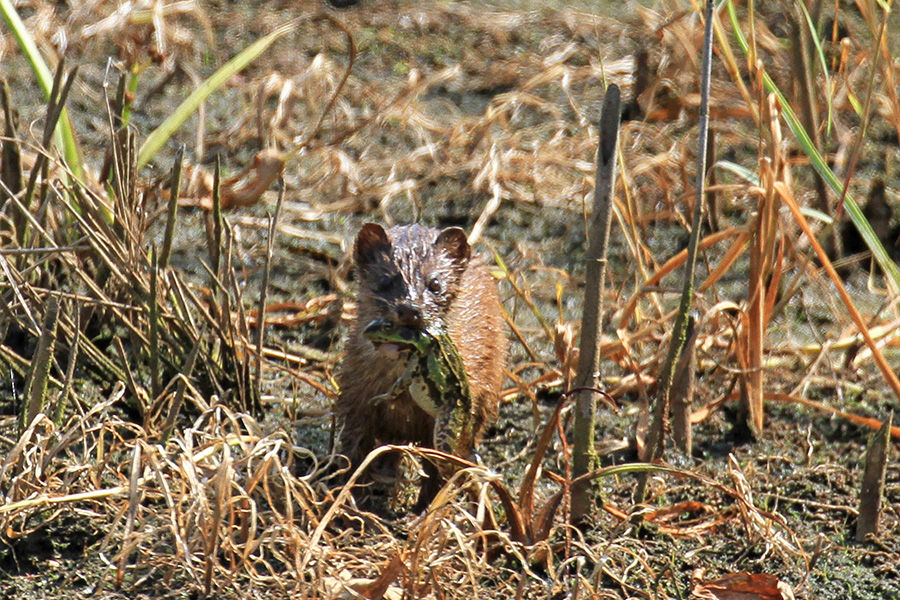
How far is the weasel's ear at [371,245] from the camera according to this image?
12.1 ft

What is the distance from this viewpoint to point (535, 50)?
7.01m

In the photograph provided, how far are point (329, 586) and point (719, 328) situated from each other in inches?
82.7

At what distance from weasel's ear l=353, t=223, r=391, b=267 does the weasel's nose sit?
35 centimetres

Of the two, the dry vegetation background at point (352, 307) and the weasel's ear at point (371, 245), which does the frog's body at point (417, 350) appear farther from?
the dry vegetation background at point (352, 307)

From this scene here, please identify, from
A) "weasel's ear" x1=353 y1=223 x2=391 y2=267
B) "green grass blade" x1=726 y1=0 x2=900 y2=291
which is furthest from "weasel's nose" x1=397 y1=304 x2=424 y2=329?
"green grass blade" x1=726 y1=0 x2=900 y2=291

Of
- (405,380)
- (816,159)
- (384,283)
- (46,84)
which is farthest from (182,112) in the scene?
(816,159)

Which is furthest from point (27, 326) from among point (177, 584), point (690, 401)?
point (690, 401)

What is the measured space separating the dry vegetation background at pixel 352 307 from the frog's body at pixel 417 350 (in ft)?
0.56

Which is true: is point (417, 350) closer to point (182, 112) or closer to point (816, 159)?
point (816, 159)

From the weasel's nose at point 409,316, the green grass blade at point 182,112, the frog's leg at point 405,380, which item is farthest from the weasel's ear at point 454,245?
the green grass blade at point 182,112

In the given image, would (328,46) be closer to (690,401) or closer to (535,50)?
(535,50)

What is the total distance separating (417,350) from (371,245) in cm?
55

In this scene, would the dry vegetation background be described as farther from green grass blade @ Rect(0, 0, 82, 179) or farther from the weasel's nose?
the weasel's nose

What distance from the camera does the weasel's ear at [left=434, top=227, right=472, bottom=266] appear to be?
3758 mm
